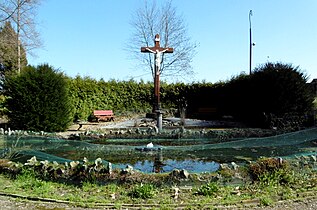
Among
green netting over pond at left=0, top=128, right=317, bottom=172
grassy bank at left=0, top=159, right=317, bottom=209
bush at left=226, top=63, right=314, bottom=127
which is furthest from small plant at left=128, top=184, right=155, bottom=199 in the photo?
bush at left=226, top=63, right=314, bottom=127

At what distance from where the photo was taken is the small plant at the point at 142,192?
11.6 feet

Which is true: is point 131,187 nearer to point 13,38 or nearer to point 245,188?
point 245,188

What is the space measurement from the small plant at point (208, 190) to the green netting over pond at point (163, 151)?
1.29 meters

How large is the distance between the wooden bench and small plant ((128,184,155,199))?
493 inches

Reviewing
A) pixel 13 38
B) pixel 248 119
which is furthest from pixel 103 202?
pixel 13 38

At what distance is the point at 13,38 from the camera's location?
20.0 metres

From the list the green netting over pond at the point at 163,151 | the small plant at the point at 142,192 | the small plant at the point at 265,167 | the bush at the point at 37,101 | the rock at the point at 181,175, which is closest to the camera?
the small plant at the point at 142,192

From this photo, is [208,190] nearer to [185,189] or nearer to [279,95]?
[185,189]

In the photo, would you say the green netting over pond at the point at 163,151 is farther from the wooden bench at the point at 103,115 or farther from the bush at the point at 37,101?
the wooden bench at the point at 103,115

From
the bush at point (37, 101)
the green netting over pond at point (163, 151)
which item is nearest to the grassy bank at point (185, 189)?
the green netting over pond at point (163, 151)

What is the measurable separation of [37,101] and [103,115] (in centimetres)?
573

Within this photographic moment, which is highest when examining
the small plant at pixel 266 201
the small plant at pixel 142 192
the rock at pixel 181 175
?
the rock at pixel 181 175

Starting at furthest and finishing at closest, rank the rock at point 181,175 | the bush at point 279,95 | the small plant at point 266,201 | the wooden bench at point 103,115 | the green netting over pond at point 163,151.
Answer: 1. the wooden bench at point 103,115
2. the bush at point 279,95
3. the green netting over pond at point 163,151
4. the rock at point 181,175
5. the small plant at point 266,201

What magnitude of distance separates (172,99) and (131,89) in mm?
2713
